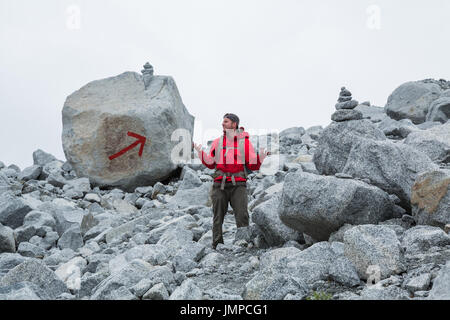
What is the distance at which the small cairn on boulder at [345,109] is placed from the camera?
1086cm

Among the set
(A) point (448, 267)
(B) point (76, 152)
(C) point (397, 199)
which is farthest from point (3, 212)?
(A) point (448, 267)

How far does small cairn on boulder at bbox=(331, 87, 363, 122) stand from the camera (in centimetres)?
1086

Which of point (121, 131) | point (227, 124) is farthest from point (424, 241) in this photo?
point (121, 131)

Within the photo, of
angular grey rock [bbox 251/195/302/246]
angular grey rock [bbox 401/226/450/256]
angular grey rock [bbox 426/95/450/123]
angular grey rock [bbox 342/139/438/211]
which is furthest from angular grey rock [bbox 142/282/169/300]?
angular grey rock [bbox 426/95/450/123]

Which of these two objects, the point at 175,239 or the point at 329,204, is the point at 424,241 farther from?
the point at 175,239

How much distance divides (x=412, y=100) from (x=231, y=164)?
21753 mm

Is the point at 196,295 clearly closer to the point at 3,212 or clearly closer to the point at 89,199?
the point at 3,212

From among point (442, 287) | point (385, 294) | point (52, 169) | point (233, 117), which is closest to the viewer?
point (442, 287)

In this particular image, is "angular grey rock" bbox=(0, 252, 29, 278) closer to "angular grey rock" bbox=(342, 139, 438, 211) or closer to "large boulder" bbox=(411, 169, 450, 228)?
"angular grey rock" bbox=(342, 139, 438, 211)

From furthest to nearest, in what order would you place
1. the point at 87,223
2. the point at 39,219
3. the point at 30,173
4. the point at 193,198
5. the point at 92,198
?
the point at 30,173, the point at 92,198, the point at 193,198, the point at 39,219, the point at 87,223

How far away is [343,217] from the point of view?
805cm

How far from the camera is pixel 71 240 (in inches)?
518

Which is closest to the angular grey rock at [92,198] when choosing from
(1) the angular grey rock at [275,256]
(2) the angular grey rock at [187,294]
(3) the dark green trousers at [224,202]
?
(3) the dark green trousers at [224,202]
